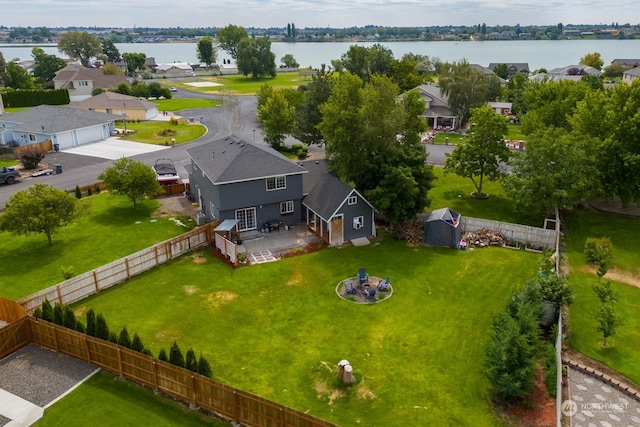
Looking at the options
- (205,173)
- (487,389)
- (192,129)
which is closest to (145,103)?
(192,129)

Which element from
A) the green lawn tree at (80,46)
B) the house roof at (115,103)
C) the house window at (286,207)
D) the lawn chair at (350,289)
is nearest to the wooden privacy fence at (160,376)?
the lawn chair at (350,289)

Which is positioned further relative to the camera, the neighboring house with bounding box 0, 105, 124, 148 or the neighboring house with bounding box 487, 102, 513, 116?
the neighboring house with bounding box 487, 102, 513, 116

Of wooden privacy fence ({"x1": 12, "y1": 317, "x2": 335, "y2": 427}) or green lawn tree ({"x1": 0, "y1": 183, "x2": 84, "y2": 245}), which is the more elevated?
green lawn tree ({"x1": 0, "y1": 183, "x2": 84, "y2": 245})

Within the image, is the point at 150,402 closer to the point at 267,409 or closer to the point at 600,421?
the point at 267,409

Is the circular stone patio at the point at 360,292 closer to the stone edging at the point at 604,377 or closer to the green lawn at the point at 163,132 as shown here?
the stone edging at the point at 604,377

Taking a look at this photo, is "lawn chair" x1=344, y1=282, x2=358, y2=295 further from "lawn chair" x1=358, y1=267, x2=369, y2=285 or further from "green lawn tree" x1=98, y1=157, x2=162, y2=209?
"green lawn tree" x1=98, y1=157, x2=162, y2=209

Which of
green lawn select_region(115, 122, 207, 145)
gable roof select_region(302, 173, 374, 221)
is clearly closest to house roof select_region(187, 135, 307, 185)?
gable roof select_region(302, 173, 374, 221)
